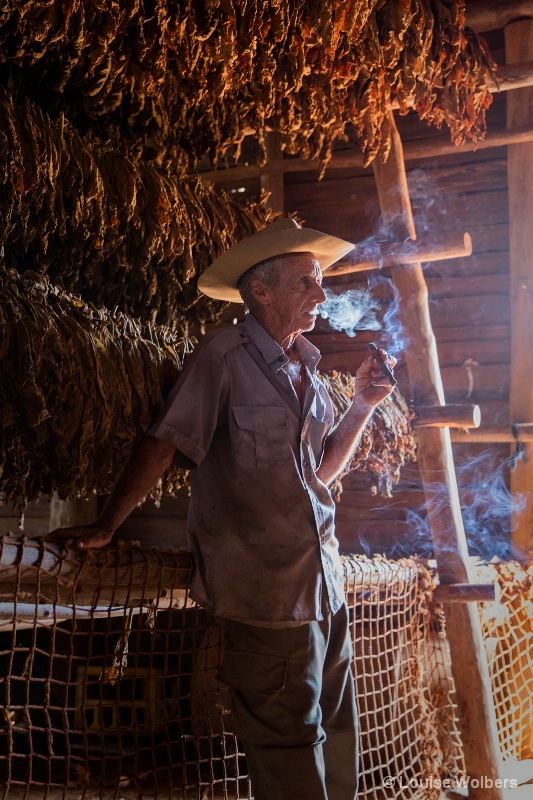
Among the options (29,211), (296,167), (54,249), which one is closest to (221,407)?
(29,211)

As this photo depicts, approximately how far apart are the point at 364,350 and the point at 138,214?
9.83 ft

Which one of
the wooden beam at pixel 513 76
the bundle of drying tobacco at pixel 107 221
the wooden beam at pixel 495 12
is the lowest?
the bundle of drying tobacco at pixel 107 221

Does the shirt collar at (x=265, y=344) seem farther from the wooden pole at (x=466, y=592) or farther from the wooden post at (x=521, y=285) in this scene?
the wooden post at (x=521, y=285)

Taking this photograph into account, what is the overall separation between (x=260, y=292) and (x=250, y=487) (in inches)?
30.7

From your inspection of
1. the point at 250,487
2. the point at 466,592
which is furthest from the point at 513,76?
the point at 250,487

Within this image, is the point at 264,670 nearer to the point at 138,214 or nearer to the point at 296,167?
the point at 138,214

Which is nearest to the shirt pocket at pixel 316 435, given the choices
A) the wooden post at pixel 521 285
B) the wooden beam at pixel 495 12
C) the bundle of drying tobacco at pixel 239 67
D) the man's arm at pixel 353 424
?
the man's arm at pixel 353 424

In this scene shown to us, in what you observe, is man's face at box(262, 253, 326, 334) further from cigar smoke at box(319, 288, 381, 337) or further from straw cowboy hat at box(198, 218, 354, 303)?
cigar smoke at box(319, 288, 381, 337)

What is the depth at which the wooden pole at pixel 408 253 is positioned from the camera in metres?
4.21

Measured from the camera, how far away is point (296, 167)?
20.1 feet

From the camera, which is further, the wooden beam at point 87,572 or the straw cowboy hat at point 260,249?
the straw cowboy hat at point 260,249

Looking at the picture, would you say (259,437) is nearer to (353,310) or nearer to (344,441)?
(344,441)

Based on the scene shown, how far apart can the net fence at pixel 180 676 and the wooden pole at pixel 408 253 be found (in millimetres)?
1680

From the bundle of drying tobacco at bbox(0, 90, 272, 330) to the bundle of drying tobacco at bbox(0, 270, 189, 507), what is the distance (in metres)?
0.33
